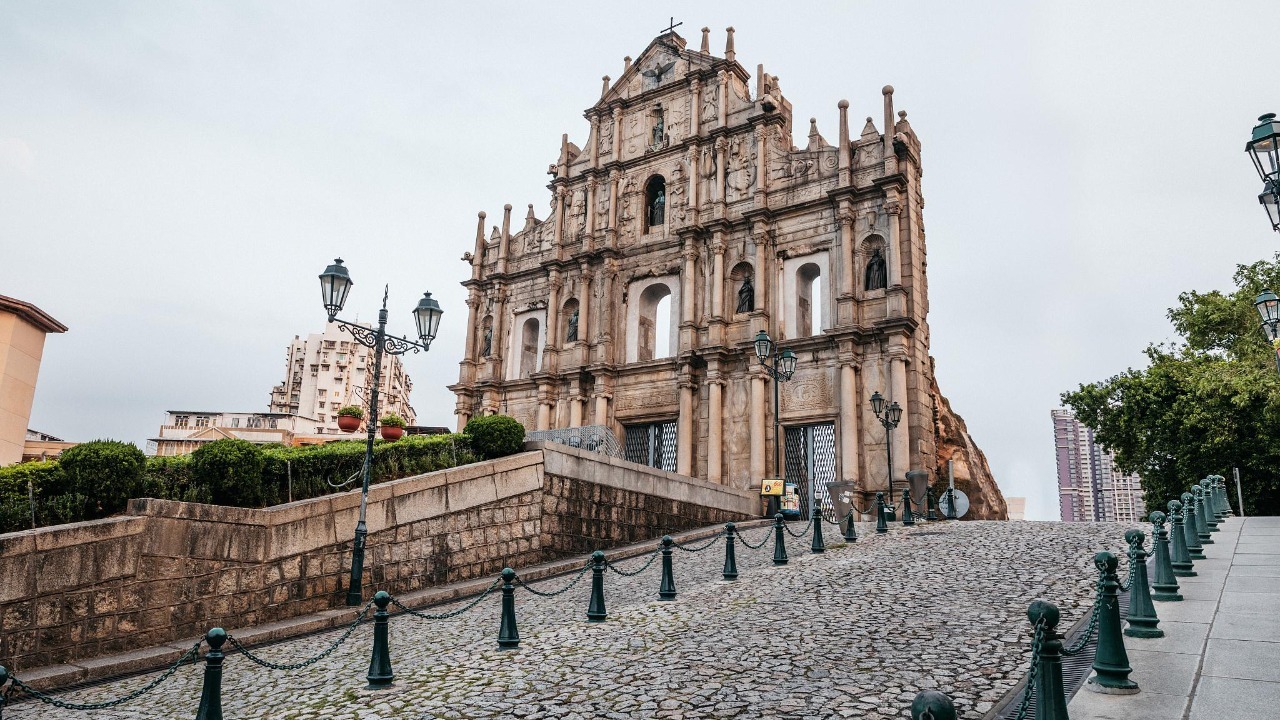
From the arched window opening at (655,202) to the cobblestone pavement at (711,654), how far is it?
19.4m

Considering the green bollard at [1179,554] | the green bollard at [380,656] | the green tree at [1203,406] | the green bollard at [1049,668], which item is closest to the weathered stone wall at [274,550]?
the green bollard at [380,656]

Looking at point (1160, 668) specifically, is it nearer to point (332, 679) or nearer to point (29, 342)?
point (332, 679)

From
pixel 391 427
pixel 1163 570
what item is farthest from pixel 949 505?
pixel 391 427

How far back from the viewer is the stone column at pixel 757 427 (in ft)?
79.0

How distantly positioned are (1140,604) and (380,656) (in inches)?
249

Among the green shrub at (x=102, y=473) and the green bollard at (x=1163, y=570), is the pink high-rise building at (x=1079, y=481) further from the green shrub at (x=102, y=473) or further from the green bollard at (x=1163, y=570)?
the green shrub at (x=102, y=473)

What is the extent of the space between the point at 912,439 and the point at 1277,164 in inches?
559

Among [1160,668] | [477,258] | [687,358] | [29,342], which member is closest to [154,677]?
[29,342]

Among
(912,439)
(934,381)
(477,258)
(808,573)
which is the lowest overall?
(808,573)

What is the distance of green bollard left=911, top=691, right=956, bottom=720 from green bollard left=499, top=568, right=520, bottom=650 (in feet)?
18.5

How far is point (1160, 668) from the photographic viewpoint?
5.36 m

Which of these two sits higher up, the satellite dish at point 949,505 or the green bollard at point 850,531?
the satellite dish at point 949,505

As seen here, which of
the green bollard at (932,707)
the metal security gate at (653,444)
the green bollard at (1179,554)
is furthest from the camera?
the metal security gate at (653,444)

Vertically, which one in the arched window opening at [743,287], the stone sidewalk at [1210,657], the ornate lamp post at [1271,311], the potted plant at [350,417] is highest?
the arched window opening at [743,287]
